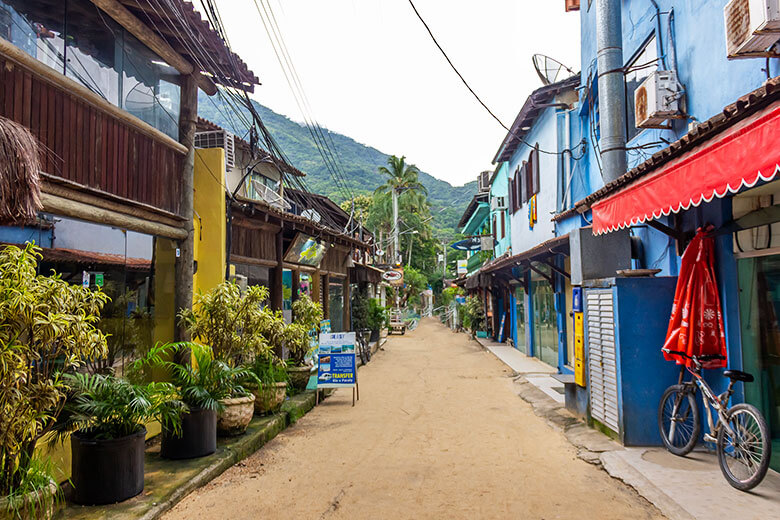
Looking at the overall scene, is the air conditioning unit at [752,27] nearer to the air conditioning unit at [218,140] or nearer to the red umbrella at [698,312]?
the red umbrella at [698,312]

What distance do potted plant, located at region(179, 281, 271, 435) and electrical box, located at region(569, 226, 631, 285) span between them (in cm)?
486

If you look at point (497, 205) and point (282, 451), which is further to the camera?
point (497, 205)

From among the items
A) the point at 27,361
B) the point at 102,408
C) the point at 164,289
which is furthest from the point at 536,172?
the point at 27,361

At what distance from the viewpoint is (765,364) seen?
554 centimetres

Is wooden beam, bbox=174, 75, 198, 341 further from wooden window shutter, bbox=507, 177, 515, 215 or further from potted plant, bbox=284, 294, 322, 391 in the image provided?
wooden window shutter, bbox=507, 177, 515, 215

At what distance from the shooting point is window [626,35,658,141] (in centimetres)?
826

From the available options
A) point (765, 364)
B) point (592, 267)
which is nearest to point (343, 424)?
point (592, 267)

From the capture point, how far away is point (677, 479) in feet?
17.2

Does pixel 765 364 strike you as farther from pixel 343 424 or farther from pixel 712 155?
pixel 343 424

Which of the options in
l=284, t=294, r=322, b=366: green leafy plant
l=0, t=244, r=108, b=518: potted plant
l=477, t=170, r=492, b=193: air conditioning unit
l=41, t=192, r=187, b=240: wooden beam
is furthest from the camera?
l=477, t=170, r=492, b=193: air conditioning unit

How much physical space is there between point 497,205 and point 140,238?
17.9m

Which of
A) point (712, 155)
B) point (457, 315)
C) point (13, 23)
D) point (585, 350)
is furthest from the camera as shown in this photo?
point (457, 315)

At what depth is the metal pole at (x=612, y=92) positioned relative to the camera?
864 centimetres

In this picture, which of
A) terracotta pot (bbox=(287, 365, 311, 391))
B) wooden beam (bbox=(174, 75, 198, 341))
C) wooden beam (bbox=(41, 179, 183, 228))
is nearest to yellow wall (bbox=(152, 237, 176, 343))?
wooden beam (bbox=(174, 75, 198, 341))
